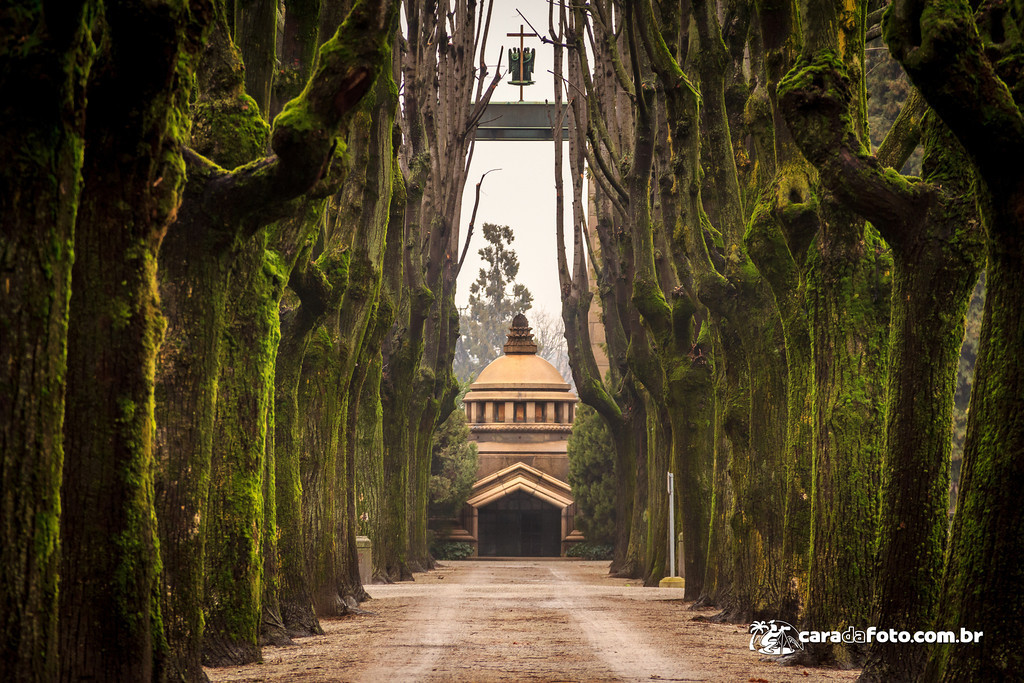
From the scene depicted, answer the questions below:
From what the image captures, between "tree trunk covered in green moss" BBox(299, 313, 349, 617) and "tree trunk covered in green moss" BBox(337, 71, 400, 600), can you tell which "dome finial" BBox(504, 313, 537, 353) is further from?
"tree trunk covered in green moss" BBox(299, 313, 349, 617)

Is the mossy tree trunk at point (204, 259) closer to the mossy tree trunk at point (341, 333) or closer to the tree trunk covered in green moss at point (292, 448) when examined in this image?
the tree trunk covered in green moss at point (292, 448)

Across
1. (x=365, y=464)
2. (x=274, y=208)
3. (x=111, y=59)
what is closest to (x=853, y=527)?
(x=274, y=208)

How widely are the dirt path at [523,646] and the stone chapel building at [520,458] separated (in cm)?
3298

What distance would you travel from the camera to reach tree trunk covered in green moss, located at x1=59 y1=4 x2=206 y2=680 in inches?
276

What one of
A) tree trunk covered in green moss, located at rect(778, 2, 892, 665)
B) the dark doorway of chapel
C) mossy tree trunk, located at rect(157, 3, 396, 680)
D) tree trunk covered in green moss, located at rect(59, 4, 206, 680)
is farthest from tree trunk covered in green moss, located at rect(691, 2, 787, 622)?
the dark doorway of chapel

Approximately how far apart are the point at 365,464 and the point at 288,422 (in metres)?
10.8

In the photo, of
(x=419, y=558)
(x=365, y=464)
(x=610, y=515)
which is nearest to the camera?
(x=365, y=464)

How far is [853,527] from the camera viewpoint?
409 inches

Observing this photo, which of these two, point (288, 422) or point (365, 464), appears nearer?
point (288, 422)

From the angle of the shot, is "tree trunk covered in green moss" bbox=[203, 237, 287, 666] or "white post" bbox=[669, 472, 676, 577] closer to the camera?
"tree trunk covered in green moss" bbox=[203, 237, 287, 666]

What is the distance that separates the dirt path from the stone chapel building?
108 feet

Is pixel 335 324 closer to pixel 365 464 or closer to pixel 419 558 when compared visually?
pixel 365 464

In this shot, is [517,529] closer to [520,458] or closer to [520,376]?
[520,458]

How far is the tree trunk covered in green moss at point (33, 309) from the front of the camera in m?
5.51
